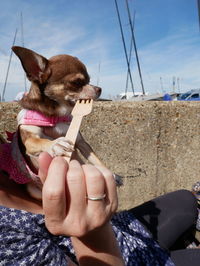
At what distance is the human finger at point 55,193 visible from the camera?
2.01 feet

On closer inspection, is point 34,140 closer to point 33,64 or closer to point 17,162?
point 17,162

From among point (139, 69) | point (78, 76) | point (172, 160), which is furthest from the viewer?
point (139, 69)

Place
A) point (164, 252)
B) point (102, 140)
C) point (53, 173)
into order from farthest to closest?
point (102, 140) < point (164, 252) < point (53, 173)

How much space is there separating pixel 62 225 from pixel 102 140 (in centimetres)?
173

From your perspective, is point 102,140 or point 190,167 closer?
point 102,140

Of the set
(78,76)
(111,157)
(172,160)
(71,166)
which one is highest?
(78,76)

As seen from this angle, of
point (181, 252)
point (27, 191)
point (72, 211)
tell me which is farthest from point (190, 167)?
point (72, 211)

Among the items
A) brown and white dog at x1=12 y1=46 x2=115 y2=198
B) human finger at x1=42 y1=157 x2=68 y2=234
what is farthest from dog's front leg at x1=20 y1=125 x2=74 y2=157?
human finger at x1=42 y1=157 x2=68 y2=234

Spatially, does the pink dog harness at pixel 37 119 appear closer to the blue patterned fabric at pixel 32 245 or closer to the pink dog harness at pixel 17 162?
the pink dog harness at pixel 17 162

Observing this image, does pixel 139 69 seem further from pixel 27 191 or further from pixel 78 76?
pixel 27 191

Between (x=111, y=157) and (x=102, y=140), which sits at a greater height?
(x=102, y=140)

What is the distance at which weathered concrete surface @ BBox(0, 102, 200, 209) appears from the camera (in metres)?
2.37

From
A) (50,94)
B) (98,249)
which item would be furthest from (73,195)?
(50,94)

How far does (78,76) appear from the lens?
65.6 inches
